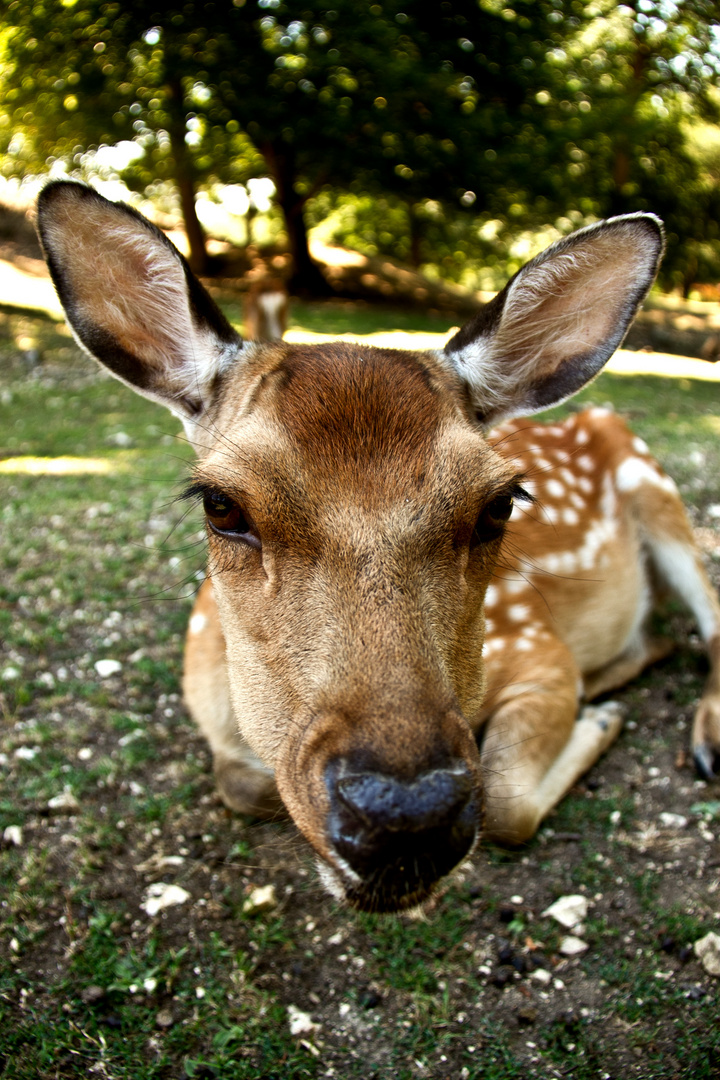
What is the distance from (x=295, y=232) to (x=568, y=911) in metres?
18.5

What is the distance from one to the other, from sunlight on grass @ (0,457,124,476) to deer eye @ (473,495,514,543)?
16.6 feet

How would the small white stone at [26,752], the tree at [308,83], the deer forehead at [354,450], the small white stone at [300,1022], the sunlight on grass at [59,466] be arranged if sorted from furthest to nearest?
the tree at [308,83] → the sunlight on grass at [59,466] → the small white stone at [26,752] → the small white stone at [300,1022] → the deer forehead at [354,450]

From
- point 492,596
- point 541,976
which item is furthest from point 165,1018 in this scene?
point 492,596

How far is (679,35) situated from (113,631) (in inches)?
875

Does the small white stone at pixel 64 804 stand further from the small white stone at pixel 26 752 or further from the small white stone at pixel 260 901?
the small white stone at pixel 260 901

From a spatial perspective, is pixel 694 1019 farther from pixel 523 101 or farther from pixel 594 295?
pixel 523 101

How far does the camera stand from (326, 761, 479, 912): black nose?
56.7 inches

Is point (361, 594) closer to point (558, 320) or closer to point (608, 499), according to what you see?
point (558, 320)

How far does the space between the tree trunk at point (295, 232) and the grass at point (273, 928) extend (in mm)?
16357

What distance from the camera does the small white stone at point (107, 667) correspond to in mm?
3609

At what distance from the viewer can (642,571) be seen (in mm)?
4223

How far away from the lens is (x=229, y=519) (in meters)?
2.01

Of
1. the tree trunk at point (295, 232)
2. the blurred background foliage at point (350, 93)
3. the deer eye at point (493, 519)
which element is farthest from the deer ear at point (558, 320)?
the tree trunk at point (295, 232)

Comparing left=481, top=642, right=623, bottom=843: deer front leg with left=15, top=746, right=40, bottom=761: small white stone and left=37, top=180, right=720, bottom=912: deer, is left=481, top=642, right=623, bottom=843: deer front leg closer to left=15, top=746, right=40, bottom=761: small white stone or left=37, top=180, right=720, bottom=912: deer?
left=37, top=180, right=720, bottom=912: deer
